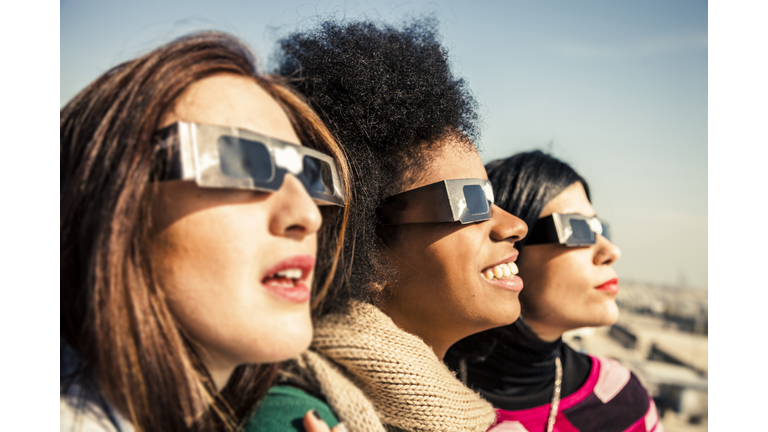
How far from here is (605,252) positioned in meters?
2.41

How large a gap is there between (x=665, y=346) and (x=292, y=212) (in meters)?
19.5

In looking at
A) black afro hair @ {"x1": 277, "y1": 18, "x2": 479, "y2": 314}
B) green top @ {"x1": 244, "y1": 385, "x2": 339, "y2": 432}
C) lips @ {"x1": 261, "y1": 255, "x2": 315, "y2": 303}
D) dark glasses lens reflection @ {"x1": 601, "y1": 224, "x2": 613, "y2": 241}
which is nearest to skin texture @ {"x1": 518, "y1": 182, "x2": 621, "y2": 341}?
dark glasses lens reflection @ {"x1": 601, "y1": 224, "x2": 613, "y2": 241}

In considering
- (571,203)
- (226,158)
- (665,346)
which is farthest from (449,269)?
(665,346)

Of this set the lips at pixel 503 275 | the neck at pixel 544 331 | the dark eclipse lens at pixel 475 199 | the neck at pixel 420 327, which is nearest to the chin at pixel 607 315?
the neck at pixel 544 331

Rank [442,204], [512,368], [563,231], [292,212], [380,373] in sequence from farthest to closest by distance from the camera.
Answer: [512,368] → [563,231] → [442,204] → [380,373] → [292,212]

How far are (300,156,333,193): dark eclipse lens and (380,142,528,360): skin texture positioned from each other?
494 mm

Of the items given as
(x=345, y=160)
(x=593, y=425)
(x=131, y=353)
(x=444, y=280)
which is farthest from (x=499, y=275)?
(x=131, y=353)

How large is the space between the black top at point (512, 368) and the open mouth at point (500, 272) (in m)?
0.43

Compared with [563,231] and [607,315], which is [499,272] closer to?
[563,231]

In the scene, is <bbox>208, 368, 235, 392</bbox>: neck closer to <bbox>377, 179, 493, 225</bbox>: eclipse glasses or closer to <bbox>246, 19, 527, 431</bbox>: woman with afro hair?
<bbox>246, 19, 527, 431</bbox>: woman with afro hair

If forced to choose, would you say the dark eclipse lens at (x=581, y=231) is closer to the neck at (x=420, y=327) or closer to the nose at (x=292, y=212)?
the neck at (x=420, y=327)

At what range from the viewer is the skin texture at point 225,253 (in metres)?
1.17

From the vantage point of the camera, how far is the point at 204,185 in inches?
45.1

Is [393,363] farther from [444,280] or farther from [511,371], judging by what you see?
[511,371]
